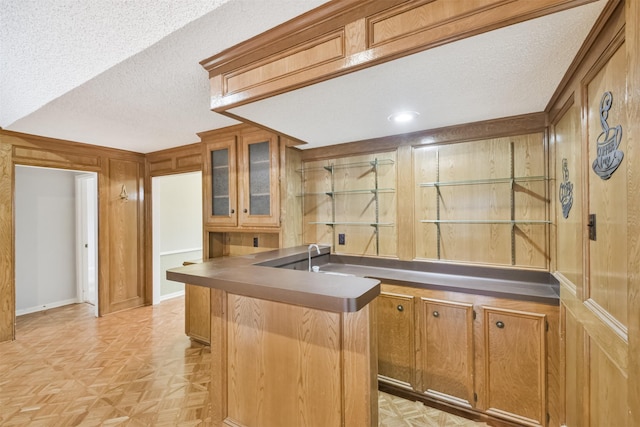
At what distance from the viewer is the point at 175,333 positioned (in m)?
3.46

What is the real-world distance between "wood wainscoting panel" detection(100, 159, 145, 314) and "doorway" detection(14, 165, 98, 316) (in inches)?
6.6

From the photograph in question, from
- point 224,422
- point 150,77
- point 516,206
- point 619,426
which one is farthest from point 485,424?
point 150,77

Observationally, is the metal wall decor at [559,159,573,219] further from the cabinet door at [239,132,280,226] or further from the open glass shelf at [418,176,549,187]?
the cabinet door at [239,132,280,226]

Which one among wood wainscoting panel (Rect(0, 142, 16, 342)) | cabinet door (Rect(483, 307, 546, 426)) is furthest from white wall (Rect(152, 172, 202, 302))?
cabinet door (Rect(483, 307, 546, 426))

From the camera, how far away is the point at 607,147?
1143mm

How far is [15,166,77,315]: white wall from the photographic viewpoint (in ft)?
13.2

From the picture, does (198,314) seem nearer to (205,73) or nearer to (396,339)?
(396,339)

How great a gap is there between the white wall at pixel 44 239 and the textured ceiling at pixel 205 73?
2.08 metres

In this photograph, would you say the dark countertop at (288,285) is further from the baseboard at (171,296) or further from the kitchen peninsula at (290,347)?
the baseboard at (171,296)

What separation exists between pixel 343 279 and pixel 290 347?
17.9 inches

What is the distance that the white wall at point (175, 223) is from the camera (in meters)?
4.50

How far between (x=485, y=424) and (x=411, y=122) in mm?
2196

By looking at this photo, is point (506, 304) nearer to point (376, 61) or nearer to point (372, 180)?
point (372, 180)

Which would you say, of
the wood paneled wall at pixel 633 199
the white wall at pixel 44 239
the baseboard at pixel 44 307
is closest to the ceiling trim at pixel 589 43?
the wood paneled wall at pixel 633 199
